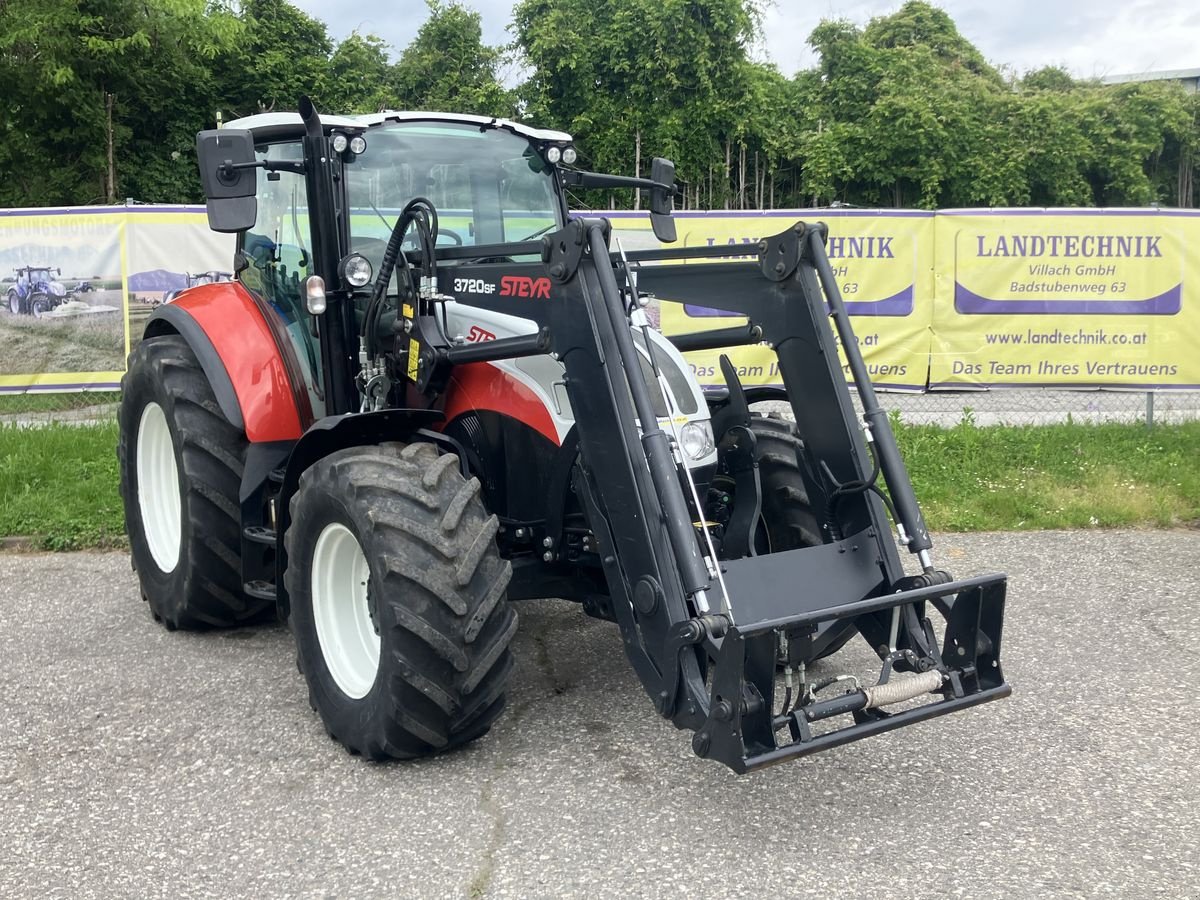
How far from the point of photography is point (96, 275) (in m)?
9.59

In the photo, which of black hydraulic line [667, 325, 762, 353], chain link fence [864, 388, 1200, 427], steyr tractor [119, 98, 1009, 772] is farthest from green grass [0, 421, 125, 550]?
chain link fence [864, 388, 1200, 427]

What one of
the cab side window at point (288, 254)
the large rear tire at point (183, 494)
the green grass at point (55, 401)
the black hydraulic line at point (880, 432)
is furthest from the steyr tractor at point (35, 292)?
the black hydraulic line at point (880, 432)

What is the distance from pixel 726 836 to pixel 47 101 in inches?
726

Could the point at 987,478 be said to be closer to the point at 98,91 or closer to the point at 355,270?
the point at 355,270

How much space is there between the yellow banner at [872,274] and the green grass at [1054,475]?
79 centimetres

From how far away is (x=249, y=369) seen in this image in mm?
4918

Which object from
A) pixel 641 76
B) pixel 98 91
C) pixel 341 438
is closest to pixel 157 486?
pixel 341 438

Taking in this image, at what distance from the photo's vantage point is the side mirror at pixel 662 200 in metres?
5.47

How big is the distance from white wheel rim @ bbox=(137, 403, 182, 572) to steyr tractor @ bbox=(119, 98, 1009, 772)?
8 cm

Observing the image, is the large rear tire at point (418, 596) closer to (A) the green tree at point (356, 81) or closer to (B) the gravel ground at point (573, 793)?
(B) the gravel ground at point (573, 793)

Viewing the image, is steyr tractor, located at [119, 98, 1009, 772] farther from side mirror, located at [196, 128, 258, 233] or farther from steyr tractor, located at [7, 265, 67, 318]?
steyr tractor, located at [7, 265, 67, 318]

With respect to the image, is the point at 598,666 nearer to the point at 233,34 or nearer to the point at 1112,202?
the point at 233,34

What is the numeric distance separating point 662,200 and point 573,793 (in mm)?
3097

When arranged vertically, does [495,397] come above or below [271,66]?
below
